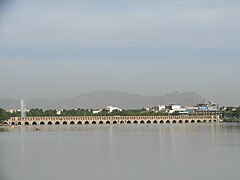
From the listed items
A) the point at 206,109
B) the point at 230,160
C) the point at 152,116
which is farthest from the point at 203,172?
the point at 206,109

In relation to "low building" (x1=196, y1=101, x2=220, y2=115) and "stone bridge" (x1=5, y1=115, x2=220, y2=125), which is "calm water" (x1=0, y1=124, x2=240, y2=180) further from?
"low building" (x1=196, y1=101, x2=220, y2=115)

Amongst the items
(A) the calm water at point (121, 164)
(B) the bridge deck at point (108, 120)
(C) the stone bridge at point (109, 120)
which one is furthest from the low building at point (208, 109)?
(A) the calm water at point (121, 164)

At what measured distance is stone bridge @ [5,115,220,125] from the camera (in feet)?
354

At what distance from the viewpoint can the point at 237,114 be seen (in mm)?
120688

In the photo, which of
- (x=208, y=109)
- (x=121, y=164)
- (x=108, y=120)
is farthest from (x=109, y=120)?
(x=121, y=164)

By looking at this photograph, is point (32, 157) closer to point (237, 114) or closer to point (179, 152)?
point (179, 152)

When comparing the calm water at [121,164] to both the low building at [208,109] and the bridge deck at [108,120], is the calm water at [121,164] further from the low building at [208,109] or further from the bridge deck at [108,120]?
the low building at [208,109]

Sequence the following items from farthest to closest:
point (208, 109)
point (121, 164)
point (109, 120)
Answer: point (208, 109), point (109, 120), point (121, 164)

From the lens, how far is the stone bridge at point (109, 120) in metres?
108

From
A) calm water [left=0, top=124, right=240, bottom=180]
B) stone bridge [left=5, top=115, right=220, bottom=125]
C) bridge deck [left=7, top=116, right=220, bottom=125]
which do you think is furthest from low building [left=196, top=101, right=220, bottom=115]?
calm water [left=0, top=124, right=240, bottom=180]

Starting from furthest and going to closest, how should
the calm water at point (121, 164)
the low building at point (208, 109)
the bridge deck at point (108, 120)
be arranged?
the low building at point (208, 109), the bridge deck at point (108, 120), the calm water at point (121, 164)

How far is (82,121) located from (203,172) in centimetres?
9404

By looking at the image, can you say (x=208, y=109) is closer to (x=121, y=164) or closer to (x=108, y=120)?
(x=108, y=120)

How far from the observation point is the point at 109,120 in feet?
388
